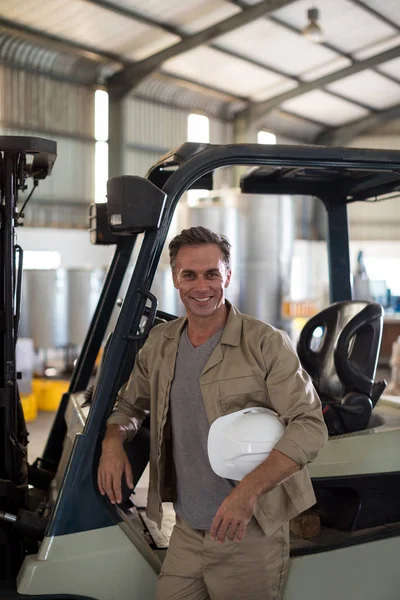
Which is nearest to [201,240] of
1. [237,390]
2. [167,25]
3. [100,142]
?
[237,390]

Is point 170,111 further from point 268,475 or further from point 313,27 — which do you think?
point 268,475

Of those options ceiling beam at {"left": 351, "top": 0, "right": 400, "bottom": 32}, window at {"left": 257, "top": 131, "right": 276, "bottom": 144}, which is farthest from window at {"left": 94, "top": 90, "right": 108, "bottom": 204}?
ceiling beam at {"left": 351, "top": 0, "right": 400, "bottom": 32}

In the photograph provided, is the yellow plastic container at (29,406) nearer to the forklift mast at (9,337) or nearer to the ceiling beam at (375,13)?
the forklift mast at (9,337)

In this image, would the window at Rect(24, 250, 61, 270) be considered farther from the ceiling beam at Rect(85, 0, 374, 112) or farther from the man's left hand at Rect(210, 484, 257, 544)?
the man's left hand at Rect(210, 484, 257, 544)

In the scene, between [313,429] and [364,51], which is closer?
[313,429]

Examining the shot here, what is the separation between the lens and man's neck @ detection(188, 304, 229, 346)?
2.55m

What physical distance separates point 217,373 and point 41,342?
1062 cm

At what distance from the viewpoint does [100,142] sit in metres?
17.4

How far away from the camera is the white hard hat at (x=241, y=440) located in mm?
2283

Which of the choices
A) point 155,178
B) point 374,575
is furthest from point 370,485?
point 155,178

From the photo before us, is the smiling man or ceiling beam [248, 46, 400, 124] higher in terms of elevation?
Result: ceiling beam [248, 46, 400, 124]

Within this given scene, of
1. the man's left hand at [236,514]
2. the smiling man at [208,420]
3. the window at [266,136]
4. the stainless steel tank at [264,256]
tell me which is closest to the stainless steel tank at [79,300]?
the stainless steel tank at [264,256]

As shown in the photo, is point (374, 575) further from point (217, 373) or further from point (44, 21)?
point (44, 21)

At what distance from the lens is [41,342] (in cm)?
1270
